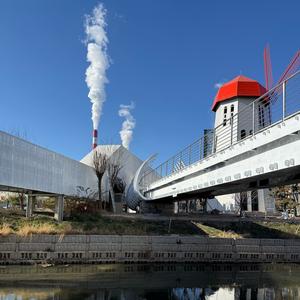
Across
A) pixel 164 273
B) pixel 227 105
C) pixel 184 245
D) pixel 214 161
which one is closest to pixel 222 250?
pixel 184 245

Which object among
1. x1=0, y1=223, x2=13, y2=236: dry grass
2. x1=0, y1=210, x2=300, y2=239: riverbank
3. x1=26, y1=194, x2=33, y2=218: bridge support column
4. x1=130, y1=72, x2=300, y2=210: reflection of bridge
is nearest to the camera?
x1=130, y1=72, x2=300, y2=210: reflection of bridge

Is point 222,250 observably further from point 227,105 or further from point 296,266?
point 227,105

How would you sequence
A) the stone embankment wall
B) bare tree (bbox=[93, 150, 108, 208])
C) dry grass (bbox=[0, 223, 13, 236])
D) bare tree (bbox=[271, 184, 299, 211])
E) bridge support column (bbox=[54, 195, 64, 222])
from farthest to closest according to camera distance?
bare tree (bbox=[271, 184, 299, 211]) → bare tree (bbox=[93, 150, 108, 208]) → bridge support column (bbox=[54, 195, 64, 222]) → dry grass (bbox=[0, 223, 13, 236]) → the stone embankment wall

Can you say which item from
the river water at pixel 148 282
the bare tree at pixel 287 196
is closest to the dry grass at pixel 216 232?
the river water at pixel 148 282

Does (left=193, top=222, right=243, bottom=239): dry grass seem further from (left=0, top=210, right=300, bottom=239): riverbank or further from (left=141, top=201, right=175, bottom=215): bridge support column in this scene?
(left=141, top=201, right=175, bottom=215): bridge support column

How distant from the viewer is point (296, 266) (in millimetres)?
23406

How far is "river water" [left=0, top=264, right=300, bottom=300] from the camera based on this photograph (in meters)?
15.3

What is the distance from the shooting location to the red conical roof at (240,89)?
5522cm

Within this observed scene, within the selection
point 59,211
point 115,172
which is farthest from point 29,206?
point 115,172

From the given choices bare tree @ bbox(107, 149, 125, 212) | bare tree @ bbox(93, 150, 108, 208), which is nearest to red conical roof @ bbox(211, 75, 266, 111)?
bare tree @ bbox(107, 149, 125, 212)

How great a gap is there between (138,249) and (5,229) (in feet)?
25.0

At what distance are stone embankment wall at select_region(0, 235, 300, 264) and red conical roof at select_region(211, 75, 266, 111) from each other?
32.1 m

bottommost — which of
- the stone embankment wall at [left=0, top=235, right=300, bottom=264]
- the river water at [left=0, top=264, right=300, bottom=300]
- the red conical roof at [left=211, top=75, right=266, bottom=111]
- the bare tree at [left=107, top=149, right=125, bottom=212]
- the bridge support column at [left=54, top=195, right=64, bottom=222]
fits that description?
the river water at [left=0, top=264, right=300, bottom=300]

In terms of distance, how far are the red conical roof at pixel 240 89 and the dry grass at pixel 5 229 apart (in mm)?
38280
